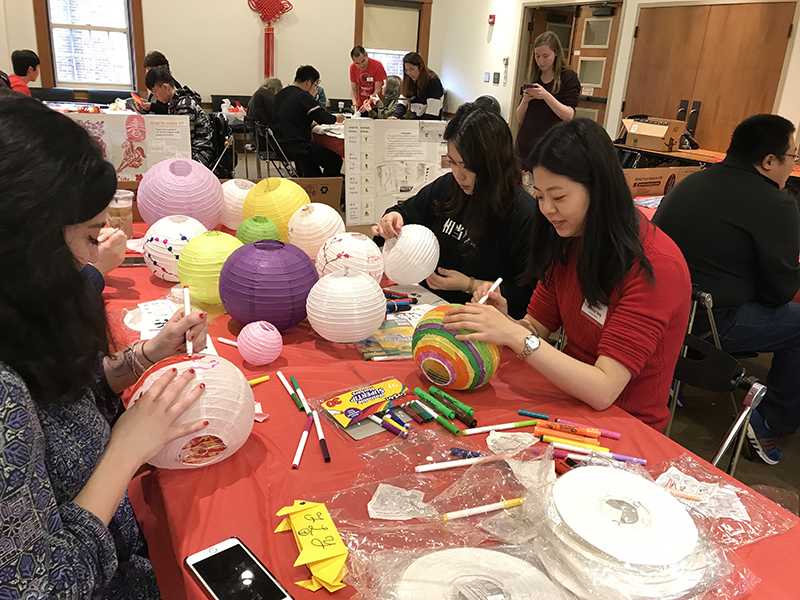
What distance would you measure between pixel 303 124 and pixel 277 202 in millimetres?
4429

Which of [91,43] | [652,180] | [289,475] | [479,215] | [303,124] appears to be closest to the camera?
[289,475]

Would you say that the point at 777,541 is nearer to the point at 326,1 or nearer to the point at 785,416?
the point at 785,416

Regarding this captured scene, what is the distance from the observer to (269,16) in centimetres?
872

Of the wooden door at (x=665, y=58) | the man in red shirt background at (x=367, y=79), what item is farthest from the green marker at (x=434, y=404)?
the man in red shirt background at (x=367, y=79)

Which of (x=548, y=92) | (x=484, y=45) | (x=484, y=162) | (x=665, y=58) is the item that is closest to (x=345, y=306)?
(x=484, y=162)

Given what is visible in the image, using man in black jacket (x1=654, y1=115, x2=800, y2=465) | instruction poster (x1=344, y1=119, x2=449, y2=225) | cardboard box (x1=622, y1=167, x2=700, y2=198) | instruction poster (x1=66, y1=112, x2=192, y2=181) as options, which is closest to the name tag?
man in black jacket (x1=654, y1=115, x2=800, y2=465)

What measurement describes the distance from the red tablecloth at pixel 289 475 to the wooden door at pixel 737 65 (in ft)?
16.8

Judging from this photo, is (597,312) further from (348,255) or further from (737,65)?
(737,65)

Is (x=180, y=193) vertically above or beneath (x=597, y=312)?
above

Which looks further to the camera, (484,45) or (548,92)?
(484,45)

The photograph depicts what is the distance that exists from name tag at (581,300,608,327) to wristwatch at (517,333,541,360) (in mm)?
221

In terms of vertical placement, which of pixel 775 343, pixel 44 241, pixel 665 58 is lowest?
pixel 775 343

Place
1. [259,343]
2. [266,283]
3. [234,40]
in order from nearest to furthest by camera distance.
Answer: [259,343] < [266,283] < [234,40]

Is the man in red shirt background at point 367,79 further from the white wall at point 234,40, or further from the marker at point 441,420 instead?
the marker at point 441,420
